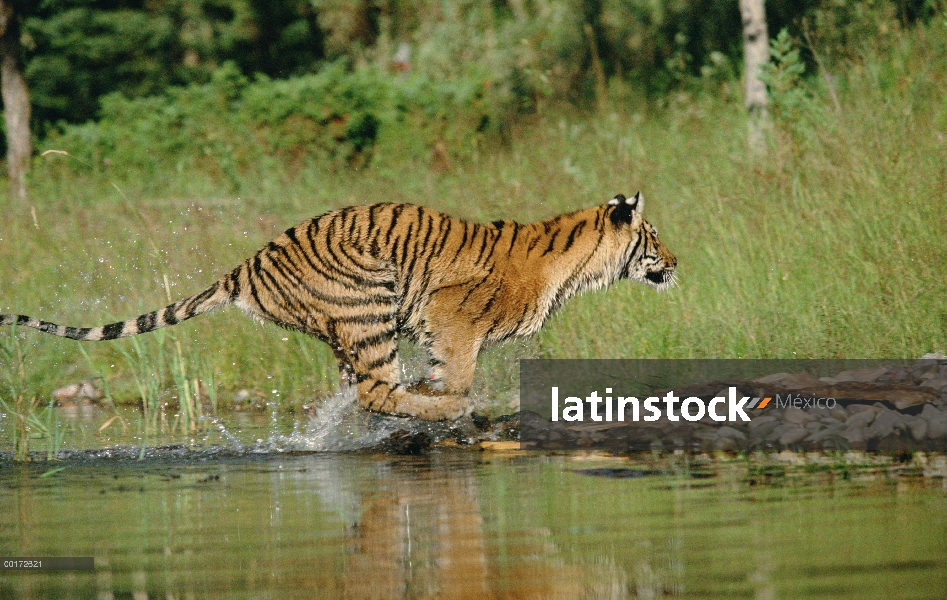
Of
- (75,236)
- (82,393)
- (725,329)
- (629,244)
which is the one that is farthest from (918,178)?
(75,236)

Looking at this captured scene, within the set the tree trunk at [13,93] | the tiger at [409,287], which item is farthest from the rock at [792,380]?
the tree trunk at [13,93]

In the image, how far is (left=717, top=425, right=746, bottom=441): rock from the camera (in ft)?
21.5

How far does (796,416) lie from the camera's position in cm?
673

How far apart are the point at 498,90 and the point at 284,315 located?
1112 centimetres

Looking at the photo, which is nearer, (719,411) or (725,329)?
(719,411)

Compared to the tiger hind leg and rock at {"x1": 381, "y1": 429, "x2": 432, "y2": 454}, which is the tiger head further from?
rock at {"x1": 381, "y1": 429, "x2": 432, "y2": 454}

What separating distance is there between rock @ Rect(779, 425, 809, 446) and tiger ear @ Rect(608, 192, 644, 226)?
190cm

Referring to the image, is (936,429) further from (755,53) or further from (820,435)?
(755,53)

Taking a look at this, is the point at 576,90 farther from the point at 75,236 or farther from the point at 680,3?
the point at 75,236

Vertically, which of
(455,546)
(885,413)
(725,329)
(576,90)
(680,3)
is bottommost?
(455,546)

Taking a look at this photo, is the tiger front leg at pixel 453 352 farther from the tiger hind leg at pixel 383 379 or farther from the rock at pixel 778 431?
the rock at pixel 778 431

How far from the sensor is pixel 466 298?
747cm

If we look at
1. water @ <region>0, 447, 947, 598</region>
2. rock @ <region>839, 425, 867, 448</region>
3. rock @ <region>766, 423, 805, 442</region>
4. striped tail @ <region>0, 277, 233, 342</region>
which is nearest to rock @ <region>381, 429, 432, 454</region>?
water @ <region>0, 447, 947, 598</region>

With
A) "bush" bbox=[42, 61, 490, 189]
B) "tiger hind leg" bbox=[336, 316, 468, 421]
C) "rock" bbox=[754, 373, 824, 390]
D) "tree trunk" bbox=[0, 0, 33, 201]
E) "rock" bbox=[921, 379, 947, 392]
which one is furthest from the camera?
"tree trunk" bbox=[0, 0, 33, 201]
